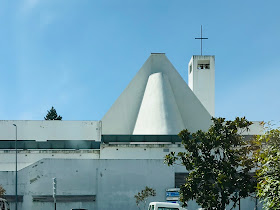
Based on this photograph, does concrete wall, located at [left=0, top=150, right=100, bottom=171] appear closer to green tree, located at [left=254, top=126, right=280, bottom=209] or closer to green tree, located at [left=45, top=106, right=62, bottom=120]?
green tree, located at [left=254, top=126, right=280, bottom=209]

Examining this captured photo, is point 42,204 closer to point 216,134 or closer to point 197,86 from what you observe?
point 216,134

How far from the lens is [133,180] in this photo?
32.5 meters

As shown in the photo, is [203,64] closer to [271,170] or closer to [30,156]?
[30,156]

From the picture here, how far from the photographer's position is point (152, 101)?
41531 mm

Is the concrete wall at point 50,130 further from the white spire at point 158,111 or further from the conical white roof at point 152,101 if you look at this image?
the white spire at point 158,111

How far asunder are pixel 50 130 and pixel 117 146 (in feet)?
30.9

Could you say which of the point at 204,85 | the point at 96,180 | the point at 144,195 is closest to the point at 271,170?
the point at 144,195

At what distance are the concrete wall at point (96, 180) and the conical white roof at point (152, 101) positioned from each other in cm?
875

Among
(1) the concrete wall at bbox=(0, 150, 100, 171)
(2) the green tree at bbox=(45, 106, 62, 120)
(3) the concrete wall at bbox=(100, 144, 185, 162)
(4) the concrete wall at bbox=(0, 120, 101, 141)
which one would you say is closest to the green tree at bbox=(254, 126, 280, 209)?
(3) the concrete wall at bbox=(100, 144, 185, 162)

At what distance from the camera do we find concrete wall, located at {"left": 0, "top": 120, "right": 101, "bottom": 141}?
41.6 m

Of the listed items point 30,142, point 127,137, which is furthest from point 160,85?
point 30,142

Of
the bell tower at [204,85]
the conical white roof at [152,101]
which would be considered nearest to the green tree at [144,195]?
the conical white roof at [152,101]

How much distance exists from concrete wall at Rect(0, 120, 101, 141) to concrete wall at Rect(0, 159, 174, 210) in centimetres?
990

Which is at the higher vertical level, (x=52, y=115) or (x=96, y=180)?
(x=52, y=115)
